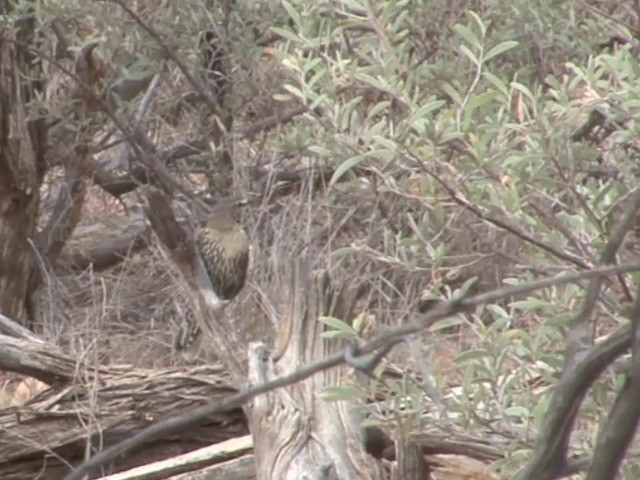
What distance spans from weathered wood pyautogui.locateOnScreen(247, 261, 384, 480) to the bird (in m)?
1.78

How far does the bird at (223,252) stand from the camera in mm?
7184

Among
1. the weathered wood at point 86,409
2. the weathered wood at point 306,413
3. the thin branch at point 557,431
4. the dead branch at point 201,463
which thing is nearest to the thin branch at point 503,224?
the thin branch at point 557,431

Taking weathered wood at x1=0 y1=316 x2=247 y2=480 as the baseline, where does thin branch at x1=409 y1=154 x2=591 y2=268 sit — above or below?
above

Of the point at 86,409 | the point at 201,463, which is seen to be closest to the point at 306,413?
the point at 201,463

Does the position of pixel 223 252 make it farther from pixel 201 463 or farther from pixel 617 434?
pixel 617 434

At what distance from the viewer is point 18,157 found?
7.35 m

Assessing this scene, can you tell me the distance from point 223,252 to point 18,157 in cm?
116

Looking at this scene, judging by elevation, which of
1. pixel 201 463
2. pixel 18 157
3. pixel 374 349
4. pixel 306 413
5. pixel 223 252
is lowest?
pixel 201 463

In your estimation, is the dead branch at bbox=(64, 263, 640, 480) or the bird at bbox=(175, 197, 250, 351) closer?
the dead branch at bbox=(64, 263, 640, 480)

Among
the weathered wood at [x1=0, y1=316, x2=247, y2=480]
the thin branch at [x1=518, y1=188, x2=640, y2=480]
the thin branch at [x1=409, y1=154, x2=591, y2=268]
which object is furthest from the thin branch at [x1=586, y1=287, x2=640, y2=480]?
the weathered wood at [x1=0, y1=316, x2=247, y2=480]

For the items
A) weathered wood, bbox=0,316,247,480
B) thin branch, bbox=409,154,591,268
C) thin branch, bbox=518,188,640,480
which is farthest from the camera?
weathered wood, bbox=0,316,247,480

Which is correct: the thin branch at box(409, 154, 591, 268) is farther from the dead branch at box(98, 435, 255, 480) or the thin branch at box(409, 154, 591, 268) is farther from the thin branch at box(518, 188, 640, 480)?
the dead branch at box(98, 435, 255, 480)

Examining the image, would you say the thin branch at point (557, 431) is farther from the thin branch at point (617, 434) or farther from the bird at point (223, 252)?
the bird at point (223, 252)

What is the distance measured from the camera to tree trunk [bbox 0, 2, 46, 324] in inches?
279
